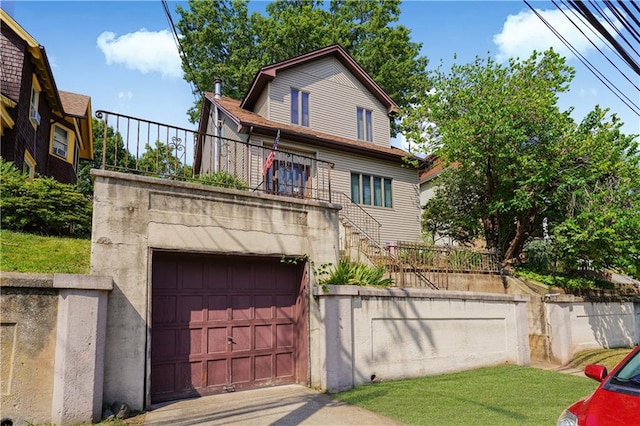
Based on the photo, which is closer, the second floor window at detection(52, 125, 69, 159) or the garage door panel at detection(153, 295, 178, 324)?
the garage door panel at detection(153, 295, 178, 324)

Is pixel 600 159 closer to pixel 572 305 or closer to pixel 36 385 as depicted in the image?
pixel 572 305

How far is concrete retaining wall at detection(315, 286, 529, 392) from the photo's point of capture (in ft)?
26.4

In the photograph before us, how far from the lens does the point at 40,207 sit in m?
8.71

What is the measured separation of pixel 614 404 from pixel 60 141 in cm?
2365

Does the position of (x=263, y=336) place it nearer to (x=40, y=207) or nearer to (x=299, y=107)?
(x=40, y=207)

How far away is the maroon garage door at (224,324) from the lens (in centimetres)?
721

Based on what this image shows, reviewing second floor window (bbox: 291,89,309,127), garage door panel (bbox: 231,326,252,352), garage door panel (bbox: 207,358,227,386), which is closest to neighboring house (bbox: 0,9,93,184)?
second floor window (bbox: 291,89,309,127)

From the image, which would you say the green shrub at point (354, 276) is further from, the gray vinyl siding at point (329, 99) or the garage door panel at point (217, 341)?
the gray vinyl siding at point (329, 99)

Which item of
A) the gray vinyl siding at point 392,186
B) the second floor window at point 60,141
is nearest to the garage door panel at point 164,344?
the gray vinyl siding at point 392,186

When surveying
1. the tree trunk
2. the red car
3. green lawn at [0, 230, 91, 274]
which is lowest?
the red car

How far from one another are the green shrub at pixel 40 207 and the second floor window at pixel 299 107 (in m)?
10.2

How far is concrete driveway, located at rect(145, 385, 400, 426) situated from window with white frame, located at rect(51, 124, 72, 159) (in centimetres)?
1795

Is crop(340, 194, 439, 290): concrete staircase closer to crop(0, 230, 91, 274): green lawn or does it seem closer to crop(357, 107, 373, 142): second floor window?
crop(0, 230, 91, 274): green lawn

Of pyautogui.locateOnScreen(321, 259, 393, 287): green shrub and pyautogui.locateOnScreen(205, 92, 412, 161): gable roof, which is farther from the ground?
pyautogui.locateOnScreen(205, 92, 412, 161): gable roof
